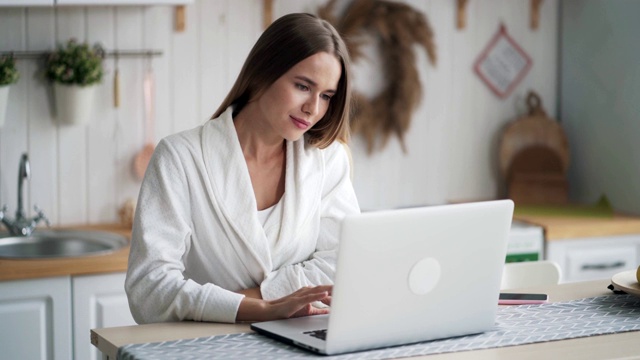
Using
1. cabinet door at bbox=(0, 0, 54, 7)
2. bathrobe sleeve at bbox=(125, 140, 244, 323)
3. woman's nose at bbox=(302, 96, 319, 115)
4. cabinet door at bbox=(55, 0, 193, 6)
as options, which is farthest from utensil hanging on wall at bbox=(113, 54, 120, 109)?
woman's nose at bbox=(302, 96, 319, 115)

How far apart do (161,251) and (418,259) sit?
2.02 ft

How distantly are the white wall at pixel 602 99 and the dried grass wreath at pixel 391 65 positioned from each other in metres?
0.67

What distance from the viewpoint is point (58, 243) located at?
347cm

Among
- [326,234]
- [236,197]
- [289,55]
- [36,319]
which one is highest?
[289,55]

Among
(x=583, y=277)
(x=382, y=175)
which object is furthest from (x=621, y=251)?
(x=382, y=175)

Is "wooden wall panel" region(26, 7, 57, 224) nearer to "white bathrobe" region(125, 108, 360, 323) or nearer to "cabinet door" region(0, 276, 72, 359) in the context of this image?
"cabinet door" region(0, 276, 72, 359)

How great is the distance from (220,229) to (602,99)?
7.59ft

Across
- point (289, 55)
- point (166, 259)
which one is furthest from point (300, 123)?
point (166, 259)

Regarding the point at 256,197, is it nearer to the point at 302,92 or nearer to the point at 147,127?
the point at 302,92

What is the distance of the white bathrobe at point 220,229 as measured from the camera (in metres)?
2.15

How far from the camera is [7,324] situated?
3008 mm

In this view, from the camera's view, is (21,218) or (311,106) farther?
(21,218)

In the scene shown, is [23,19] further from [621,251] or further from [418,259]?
[621,251]

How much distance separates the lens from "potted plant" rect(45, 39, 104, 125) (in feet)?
11.2
